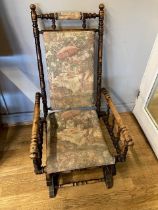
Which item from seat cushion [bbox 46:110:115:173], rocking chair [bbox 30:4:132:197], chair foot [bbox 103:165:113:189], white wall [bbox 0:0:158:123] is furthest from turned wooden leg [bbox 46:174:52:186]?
white wall [bbox 0:0:158:123]

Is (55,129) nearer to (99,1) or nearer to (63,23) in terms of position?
(63,23)

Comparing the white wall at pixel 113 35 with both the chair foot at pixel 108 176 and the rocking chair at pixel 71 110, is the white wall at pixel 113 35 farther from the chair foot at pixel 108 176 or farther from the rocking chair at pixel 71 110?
the chair foot at pixel 108 176

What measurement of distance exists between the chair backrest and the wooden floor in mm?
522

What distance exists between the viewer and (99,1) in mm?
1271

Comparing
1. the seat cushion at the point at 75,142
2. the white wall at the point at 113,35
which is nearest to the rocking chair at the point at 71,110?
the seat cushion at the point at 75,142

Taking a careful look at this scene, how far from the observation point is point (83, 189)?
139cm

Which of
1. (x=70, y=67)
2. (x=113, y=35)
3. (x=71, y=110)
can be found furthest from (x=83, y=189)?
(x=113, y=35)

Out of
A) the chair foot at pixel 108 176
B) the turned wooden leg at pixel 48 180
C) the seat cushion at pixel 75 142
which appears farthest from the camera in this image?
the chair foot at pixel 108 176

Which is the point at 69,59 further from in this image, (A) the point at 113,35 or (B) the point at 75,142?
(B) the point at 75,142

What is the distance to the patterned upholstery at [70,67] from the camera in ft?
3.99

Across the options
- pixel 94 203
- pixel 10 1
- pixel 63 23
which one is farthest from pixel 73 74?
pixel 94 203

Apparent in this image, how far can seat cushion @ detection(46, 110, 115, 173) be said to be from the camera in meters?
1.15

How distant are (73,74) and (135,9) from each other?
2.00 feet

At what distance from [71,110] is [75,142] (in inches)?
11.2
